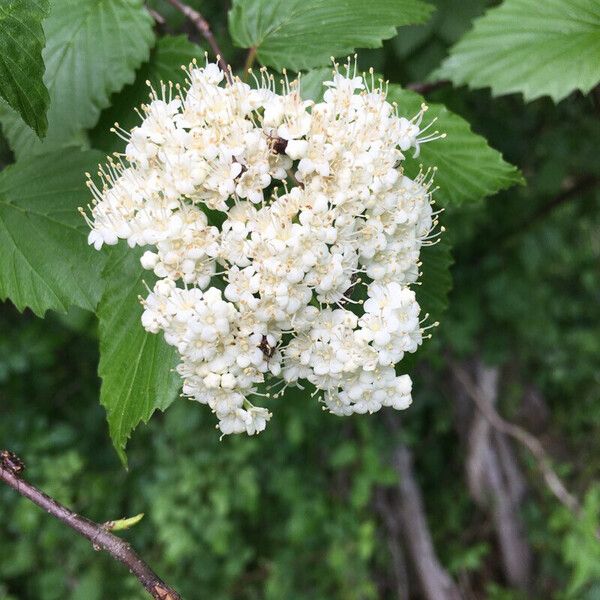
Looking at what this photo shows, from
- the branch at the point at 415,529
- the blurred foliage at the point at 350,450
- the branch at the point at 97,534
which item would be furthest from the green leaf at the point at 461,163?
the branch at the point at 415,529

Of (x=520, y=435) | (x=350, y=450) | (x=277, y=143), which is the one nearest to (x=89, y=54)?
(x=277, y=143)

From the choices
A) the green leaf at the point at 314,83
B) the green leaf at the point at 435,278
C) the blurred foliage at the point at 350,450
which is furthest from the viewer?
the blurred foliage at the point at 350,450

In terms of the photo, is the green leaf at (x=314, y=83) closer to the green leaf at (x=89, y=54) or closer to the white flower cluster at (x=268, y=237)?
the white flower cluster at (x=268, y=237)

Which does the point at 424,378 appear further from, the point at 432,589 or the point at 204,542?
the point at 204,542

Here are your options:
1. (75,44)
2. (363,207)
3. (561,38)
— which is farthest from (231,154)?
(561,38)

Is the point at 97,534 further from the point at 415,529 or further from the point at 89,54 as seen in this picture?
the point at 415,529
